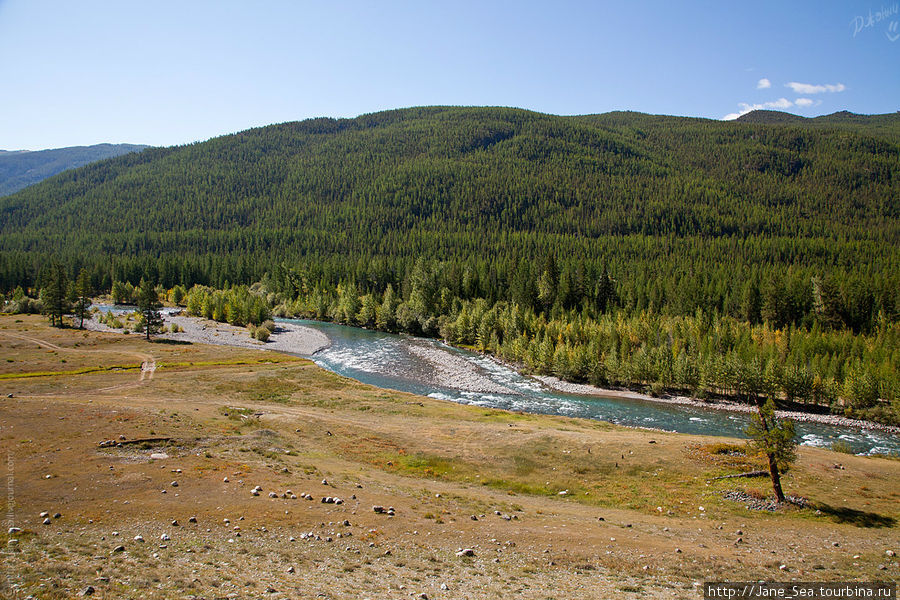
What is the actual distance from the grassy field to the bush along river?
1650 centimetres

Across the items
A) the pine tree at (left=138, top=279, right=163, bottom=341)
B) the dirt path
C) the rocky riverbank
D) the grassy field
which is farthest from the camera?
the pine tree at (left=138, top=279, right=163, bottom=341)

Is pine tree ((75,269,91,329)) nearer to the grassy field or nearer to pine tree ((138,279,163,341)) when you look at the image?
pine tree ((138,279,163,341))

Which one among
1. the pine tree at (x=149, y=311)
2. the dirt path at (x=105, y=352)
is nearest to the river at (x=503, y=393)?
the dirt path at (x=105, y=352)

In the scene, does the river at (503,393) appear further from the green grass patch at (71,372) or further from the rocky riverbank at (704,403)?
the green grass patch at (71,372)

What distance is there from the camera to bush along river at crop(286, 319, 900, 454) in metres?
61.1

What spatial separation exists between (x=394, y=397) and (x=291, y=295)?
397 feet

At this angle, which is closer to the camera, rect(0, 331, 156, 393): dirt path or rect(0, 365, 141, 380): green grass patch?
rect(0, 365, 141, 380): green grass patch

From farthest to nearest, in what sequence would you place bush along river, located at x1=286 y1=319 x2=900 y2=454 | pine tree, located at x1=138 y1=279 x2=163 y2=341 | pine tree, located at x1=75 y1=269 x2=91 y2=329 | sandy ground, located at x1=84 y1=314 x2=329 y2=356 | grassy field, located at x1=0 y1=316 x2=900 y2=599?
pine tree, located at x1=75 y1=269 x2=91 y2=329 → sandy ground, located at x1=84 y1=314 x2=329 y2=356 → pine tree, located at x1=138 y1=279 x2=163 y2=341 → bush along river, located at x1=286 y1=319 x2=900 y2=454 → grassy field, located at x1=0 y1=316 x2=900 y2=599

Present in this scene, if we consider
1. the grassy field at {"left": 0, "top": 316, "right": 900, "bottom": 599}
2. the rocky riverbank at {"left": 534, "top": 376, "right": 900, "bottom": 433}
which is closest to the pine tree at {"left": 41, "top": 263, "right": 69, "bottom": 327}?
the grassy field at {"left": 0, "top": 316, "right": 900, "bottom": 599}

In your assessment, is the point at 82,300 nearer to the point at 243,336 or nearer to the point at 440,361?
the point at 243,336

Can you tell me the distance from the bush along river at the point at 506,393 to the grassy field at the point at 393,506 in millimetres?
16499

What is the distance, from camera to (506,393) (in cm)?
7694

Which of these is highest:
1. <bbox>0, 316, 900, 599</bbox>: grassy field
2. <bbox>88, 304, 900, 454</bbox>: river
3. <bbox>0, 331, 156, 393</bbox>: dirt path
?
<bbox>0, 316, 900, 599</bbox>: grassy field

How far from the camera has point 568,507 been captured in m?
30.7
